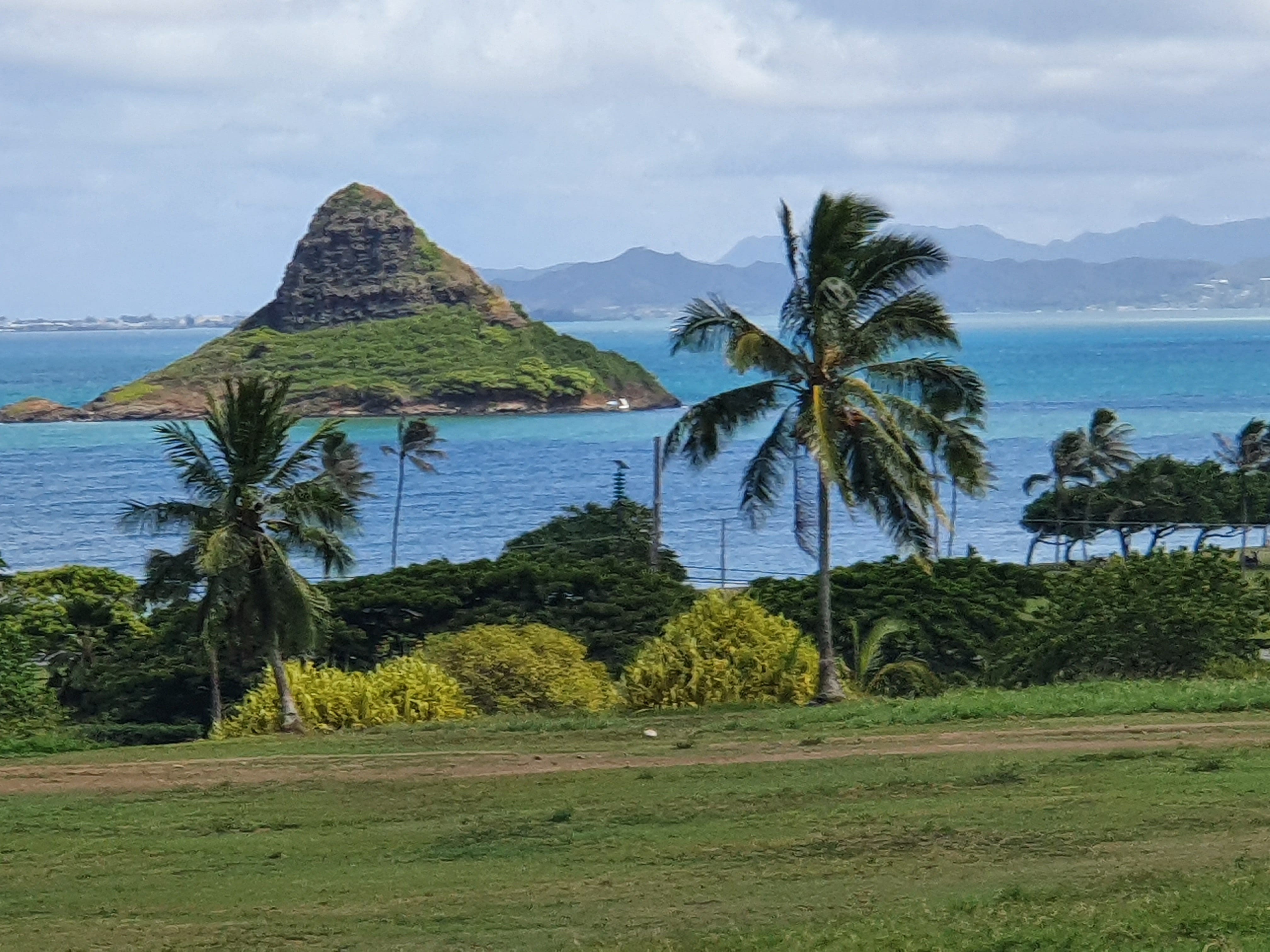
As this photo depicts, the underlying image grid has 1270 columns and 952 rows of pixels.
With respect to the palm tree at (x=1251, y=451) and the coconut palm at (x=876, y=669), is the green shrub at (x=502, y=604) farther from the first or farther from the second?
the palm tree at (x=1251, y=451)

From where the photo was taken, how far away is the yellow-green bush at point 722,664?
2325cm

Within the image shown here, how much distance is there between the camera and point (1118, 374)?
655ft

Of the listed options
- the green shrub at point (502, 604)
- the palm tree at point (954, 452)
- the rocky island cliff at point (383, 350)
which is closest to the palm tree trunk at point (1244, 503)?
the green shrub at point (502, 604)

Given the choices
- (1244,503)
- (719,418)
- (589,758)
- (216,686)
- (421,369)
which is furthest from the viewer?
(421,369)

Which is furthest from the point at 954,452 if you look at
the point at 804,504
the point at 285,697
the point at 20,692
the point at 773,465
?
the point at 20,692

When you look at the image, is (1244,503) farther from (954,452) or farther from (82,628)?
(82,628)

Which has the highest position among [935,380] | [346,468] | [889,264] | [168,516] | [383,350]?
[383,350]

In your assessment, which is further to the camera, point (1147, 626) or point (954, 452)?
point (1147, 626)

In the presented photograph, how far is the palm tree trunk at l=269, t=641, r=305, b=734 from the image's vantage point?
23172 millimetres

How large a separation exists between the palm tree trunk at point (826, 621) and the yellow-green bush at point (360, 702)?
5.11 metres

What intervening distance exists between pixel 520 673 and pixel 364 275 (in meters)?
162

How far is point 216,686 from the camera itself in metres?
32.0

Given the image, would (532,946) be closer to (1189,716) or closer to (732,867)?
(732,867)

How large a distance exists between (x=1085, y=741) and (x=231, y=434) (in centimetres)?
1220
